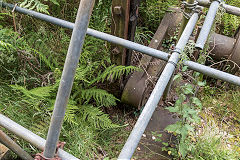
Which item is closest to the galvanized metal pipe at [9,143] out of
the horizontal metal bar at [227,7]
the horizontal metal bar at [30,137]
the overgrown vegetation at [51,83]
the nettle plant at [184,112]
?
the horizontal metal bar at [30,137]

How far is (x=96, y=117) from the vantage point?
2420 mm

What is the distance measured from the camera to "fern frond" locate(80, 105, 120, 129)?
231 centimetres

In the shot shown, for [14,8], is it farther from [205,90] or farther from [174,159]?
[205,90]

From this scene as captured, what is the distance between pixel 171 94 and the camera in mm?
3219

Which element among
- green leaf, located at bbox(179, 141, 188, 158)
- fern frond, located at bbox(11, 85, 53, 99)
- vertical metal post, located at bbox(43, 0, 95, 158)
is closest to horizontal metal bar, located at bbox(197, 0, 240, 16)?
green leaf, located at bbox(179, 141, 188, 158)

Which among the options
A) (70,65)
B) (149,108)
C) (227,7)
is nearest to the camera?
(70,65)

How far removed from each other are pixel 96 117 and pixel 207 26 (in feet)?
4.78

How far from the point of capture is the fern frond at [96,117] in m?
2.31

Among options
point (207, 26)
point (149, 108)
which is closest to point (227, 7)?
point (207, 26)

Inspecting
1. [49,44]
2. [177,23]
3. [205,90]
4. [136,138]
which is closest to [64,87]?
[136,138]

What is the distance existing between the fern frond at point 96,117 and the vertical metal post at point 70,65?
1200mm

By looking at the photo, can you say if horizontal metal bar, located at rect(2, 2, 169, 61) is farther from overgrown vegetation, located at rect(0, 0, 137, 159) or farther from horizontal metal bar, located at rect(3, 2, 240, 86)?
overgrown vegetation, located at rect(0, 0, 137, 159)

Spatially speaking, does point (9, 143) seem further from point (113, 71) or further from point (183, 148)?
point (183, 148)

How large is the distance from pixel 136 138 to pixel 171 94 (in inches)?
87.3
